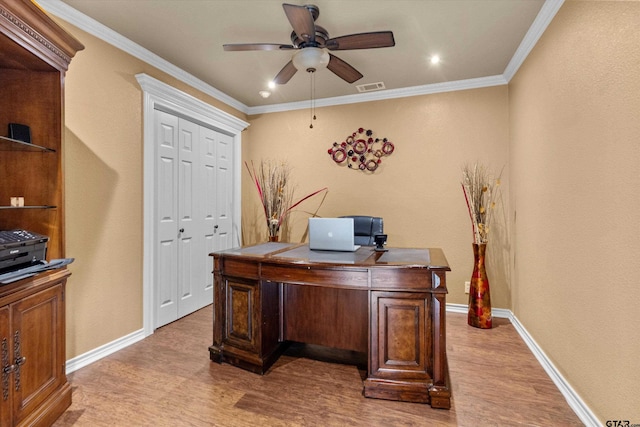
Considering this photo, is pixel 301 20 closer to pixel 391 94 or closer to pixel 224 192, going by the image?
pixel 391 94

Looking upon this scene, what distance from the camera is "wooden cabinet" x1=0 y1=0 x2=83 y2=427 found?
1.65m

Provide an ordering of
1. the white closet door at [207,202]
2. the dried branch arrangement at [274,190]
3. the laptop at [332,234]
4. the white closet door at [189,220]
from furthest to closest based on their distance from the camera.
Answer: the dried branch arrangement at [274,190]
the white closet door at [207,202]
the white closet door at [189,220]
the laptop at [332,234]

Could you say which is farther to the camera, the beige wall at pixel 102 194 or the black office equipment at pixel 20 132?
the beige wall at pixel 102 194

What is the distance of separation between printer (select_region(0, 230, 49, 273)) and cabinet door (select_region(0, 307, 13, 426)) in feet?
0.69

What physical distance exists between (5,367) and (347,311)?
1.86m

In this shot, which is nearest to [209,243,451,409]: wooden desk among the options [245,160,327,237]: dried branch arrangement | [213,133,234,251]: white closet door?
[245,160,327,237]: dried branch arrangement

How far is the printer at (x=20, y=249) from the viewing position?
1.45 m

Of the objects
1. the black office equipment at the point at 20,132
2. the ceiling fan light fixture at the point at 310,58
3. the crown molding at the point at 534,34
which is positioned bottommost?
the black office equipment at the point at 20,132

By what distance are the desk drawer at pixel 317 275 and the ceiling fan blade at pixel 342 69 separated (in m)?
1.57

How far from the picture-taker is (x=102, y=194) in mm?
2541

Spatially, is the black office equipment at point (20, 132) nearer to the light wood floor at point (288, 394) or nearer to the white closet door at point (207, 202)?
the light wood floor at point (288, 394)

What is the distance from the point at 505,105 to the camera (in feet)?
11.1

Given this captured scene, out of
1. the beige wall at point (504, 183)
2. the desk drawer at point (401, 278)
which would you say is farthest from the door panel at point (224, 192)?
the desk drawer at point (401, 278)

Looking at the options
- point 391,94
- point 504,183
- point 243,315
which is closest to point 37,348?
point 243,315
